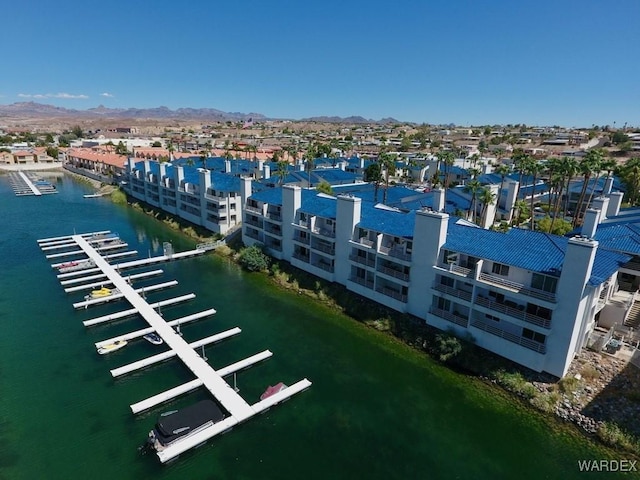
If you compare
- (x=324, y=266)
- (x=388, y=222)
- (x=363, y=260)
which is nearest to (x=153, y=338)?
(x=324, y=266)

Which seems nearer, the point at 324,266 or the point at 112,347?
the point at 112,347

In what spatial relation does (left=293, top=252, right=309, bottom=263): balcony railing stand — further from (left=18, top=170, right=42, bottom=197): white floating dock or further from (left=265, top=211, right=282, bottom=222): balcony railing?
(left=18, top=170, right=42, bottom=197): white floating dock

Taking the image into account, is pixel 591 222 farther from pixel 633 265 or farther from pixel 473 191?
→ pixel 473 191

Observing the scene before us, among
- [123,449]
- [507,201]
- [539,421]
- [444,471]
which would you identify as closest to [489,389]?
[539,421]

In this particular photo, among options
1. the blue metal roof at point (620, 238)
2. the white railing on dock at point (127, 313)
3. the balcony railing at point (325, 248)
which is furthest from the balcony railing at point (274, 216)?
the blue metal roof at point (620, 238)

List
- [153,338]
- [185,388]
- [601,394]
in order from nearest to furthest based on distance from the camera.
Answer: [601,394], [185,388], [153,338]
